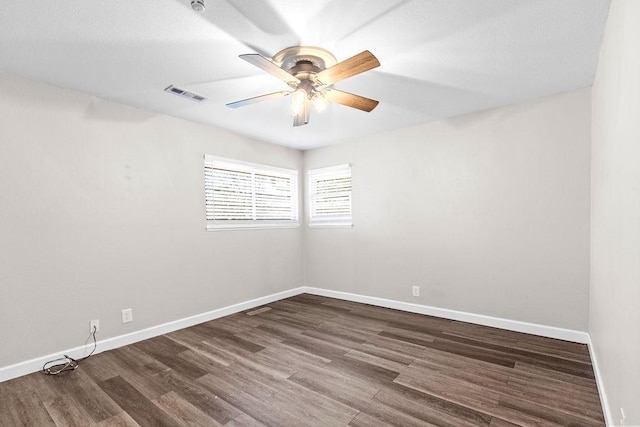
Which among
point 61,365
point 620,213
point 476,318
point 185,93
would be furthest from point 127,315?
point 620,213

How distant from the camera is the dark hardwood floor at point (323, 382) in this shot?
1812 mm

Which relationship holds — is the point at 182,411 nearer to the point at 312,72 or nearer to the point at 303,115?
the point at 303,115

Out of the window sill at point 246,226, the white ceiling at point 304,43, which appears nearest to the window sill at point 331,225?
the window sill at point 246,226

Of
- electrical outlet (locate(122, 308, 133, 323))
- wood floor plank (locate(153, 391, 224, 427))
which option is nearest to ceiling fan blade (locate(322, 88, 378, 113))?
wood floor plank (locate(153, 391, 224, 427))

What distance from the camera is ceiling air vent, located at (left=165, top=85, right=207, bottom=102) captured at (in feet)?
8.50

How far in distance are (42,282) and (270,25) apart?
8.78 feet

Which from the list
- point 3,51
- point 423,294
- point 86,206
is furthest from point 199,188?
point 423,294

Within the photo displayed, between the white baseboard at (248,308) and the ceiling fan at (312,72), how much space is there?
247 centimetres

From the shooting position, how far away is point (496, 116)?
316cm

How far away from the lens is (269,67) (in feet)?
6.01

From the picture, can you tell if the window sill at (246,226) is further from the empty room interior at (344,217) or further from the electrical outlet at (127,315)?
the electrical outlet at (127,315)

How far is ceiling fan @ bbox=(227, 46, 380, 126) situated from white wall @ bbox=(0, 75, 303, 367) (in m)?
1.44

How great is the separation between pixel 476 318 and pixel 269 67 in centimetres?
325

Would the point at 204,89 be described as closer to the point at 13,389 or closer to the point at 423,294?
the point at 13,389
